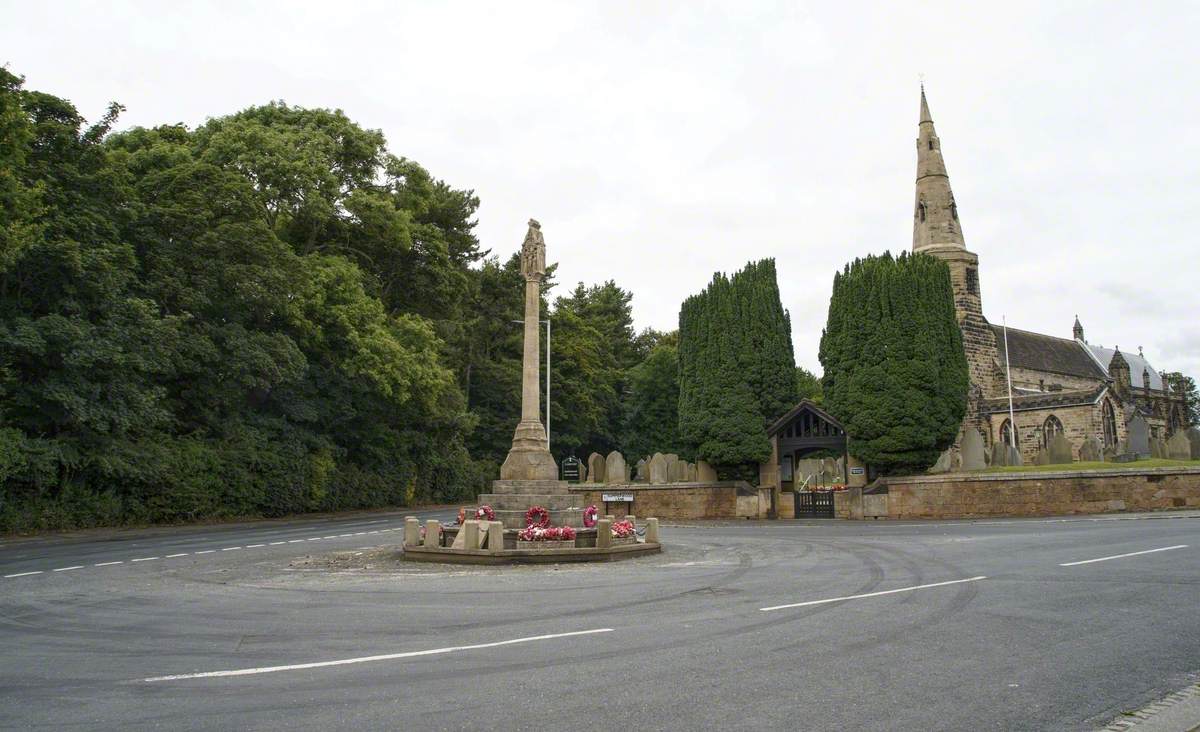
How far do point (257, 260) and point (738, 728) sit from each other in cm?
2940

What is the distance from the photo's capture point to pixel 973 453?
34000 mm

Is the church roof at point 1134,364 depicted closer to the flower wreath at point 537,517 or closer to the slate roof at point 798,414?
the slate roof at point 798,414

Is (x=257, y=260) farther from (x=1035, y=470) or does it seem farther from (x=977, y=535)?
(x=1035, y=470)

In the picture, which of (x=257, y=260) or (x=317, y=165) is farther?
(x=317, y=165)

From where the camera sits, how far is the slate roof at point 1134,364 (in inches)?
2859

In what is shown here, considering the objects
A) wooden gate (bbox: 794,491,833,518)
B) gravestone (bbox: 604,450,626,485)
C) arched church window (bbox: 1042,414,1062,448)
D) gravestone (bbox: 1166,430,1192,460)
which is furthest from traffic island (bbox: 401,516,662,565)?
arched church window (bbox: 1042,414,1062,448)

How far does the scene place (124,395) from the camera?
80.5ft

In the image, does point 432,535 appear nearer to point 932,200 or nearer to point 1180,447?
point 1180,447

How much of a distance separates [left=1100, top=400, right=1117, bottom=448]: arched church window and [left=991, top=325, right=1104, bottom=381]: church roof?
9.18 m

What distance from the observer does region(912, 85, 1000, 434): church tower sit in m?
54.3

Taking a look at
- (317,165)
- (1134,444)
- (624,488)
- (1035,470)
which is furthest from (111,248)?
(1134,444)

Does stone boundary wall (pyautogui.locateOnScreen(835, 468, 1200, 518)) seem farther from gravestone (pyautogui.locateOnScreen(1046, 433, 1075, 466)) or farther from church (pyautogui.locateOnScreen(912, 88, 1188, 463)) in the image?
church (pyautogui.locateOnScreen(912, 88, 1188, 463))

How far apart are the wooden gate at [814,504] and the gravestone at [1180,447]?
1413 cm

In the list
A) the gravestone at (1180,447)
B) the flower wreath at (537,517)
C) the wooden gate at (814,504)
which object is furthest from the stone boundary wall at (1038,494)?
the flower wreath at (537,517)
